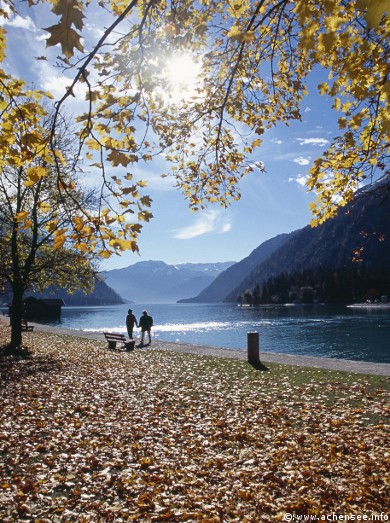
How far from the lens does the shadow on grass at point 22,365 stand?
14868 mm

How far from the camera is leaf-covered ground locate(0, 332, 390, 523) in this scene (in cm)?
536

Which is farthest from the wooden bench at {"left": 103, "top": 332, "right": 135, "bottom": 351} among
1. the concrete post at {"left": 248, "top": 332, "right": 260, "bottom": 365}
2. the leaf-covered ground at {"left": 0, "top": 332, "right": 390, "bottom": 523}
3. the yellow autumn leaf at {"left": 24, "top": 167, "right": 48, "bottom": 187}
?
the yellow autumn leaf at {"left": 24, "top": 167, "right": 48, "bottom": 187}

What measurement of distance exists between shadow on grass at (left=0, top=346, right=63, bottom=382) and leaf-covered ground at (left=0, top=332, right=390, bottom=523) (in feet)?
3.80

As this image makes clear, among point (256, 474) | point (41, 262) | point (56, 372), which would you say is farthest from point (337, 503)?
point (41, 262)

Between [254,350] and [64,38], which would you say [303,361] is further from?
[64,38]

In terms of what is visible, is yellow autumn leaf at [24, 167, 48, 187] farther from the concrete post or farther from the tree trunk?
the tree trunk

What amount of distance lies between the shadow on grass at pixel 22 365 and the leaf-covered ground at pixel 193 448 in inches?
45.6

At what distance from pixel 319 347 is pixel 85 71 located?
44829 mm

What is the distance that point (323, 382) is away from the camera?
504 inches

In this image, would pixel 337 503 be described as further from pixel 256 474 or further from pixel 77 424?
pixel 77 424

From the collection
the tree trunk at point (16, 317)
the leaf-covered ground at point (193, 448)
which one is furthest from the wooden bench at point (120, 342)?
the leaf-covered ground at point (193, 448)

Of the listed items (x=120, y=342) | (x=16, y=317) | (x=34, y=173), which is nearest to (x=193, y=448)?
(x=34, y=173)

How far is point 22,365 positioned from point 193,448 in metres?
12.1

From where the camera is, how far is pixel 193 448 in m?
7.40
